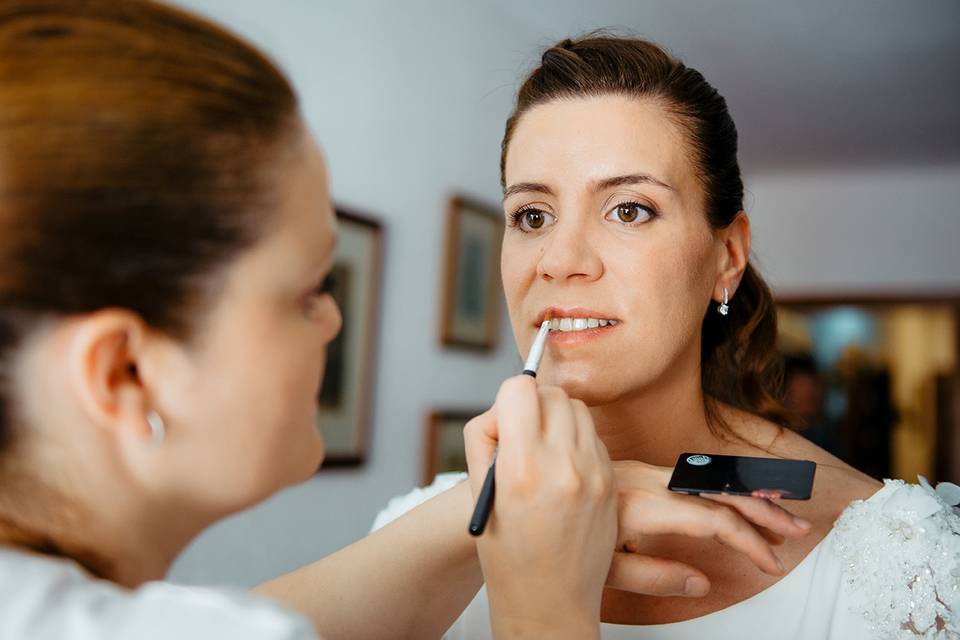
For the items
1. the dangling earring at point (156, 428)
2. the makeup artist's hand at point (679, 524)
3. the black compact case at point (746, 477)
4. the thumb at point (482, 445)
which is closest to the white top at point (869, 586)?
the makeup artist's hand at point (679, 524)

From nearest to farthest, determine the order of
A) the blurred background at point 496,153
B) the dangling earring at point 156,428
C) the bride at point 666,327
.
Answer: the dangling earring at point 156,428 < the bride at point 666,327 < the blurred background at point 496,153

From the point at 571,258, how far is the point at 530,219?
14cm

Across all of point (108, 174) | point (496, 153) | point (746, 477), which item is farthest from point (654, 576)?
point (496, 153)

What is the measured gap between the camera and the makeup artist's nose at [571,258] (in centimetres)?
108

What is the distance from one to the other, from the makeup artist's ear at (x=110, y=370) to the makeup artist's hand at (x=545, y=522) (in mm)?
290

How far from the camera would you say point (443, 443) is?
8.66 ft

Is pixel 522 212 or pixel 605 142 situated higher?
pixel 605 142

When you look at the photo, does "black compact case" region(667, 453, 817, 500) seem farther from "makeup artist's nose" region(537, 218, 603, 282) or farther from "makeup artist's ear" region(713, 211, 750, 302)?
"makeup artist's ear" region(713, 211, 750, 302)

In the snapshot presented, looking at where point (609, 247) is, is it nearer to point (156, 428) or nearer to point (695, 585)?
point (695, 585)

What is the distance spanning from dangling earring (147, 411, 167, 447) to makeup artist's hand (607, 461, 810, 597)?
45 cm

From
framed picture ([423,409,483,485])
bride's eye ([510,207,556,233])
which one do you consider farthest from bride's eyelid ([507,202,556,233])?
framed picture ([423,409,483,485])

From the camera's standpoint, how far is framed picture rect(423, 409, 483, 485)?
2574 mm

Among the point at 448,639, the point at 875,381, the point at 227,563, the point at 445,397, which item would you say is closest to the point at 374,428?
the point at 445,397

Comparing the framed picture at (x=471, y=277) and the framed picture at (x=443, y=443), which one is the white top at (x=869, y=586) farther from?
the framed picture at (x=471, y=277)
